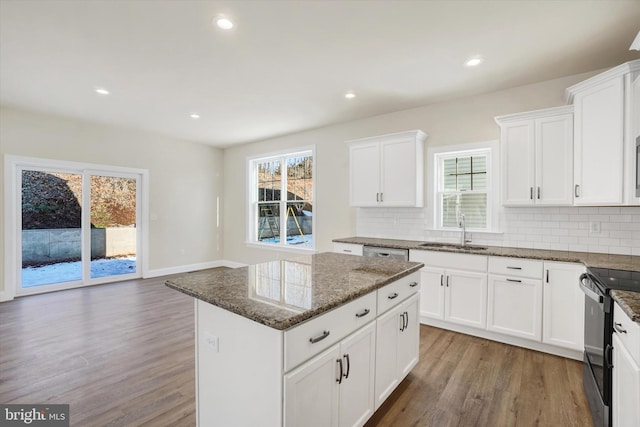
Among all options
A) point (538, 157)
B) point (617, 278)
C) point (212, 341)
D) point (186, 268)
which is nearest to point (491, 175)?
point (538, 157)

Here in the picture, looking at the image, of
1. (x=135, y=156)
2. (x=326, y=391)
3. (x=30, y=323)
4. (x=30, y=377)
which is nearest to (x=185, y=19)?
(x=326, y=391)

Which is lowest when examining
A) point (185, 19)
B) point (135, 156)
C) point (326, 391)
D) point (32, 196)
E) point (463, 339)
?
point (463, 339)

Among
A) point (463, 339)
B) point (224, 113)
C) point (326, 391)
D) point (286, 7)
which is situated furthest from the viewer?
point (224, 113)

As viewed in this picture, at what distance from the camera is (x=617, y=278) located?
1.91 meters

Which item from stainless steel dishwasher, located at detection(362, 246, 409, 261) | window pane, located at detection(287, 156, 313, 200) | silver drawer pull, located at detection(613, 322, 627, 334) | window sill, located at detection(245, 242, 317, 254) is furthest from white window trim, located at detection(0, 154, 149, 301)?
silver drawer pull, located at detection(613, 322, 627, 334)

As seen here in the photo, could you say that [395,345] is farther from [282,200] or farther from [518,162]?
[282,200]

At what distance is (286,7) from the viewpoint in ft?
7.11

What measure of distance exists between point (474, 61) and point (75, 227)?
619cm

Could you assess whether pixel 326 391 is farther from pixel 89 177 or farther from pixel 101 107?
pixel 89 177

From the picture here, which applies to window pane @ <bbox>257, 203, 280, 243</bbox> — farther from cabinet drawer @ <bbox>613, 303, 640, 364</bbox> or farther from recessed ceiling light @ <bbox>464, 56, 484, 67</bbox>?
cabinet drawer @ <bbox>613, 303, 640, 364</bbox>

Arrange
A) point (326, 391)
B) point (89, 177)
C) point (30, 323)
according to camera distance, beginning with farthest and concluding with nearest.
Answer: point (89, 177) < point (30, 323) < point (326, 391)

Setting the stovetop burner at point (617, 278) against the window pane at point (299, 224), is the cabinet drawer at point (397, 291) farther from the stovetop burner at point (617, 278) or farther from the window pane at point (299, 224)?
the window pane at point (299, 224)

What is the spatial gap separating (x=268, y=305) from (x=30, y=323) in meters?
3.88

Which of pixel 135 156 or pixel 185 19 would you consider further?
pixel 135 156
